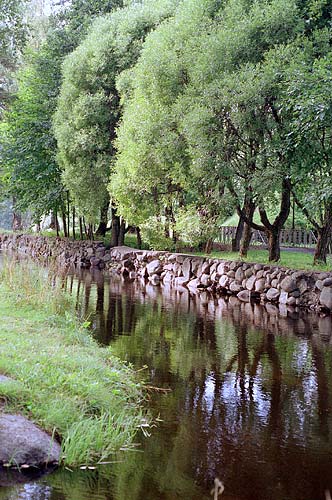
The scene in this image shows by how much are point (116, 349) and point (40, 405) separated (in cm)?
346

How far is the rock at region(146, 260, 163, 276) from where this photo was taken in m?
20.5

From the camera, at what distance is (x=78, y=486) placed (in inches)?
154

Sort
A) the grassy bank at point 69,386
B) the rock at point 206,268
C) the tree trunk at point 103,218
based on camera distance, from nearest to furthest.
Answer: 1. the grassy bank at point 69,386
2. the rock at point 206,268
3. the tree trunk at point 103,218

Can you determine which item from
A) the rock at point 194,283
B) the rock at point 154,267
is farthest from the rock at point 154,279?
the rock at point 194,283

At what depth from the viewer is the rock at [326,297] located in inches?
530

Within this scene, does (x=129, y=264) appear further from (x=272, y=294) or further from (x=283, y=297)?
(x=283, y=297)

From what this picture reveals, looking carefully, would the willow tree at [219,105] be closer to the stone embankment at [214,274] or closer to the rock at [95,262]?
the stone embankment at [214,274]

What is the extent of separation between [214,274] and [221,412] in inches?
471

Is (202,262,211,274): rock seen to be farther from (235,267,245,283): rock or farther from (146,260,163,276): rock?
(146,260,163,276): rock

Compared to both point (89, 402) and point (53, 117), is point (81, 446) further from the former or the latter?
point (53, 117)

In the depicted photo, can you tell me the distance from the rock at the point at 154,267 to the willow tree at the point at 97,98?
4.85 metres

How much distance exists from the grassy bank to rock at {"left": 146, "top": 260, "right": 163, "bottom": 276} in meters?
12.4

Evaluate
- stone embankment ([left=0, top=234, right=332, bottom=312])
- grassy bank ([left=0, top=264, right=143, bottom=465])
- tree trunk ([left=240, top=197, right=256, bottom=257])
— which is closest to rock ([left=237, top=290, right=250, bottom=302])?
stone embankment ([left=0, top=234, right=332, bottom=312])

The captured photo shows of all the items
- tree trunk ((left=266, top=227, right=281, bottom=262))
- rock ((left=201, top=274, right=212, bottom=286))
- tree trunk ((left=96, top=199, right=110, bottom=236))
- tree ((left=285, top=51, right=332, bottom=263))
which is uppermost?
tree ((left=285, top=51, right=332, bottom=263))
